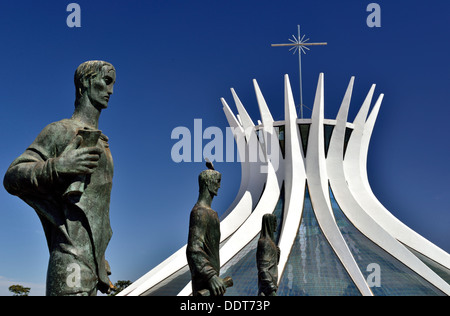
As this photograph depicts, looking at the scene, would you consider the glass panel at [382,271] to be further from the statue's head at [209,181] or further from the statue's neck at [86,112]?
the statue's neck at [86,112]

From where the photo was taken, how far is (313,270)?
17.2 metres

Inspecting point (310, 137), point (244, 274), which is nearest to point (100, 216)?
point (244, 274)

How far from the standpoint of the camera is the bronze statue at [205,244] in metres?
4.74

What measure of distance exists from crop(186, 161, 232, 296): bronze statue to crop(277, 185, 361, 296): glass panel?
11.2 metres

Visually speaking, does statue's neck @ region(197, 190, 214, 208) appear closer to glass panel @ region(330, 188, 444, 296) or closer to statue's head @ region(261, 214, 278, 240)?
statue's head @ region(261, 214, 278, 240)

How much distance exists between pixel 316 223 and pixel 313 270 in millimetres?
3725

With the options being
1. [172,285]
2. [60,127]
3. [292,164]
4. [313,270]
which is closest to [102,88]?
[60,127]

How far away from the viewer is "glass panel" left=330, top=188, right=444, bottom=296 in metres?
16.1

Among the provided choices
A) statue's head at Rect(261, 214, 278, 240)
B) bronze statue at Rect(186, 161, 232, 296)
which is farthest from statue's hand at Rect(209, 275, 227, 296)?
statue's head at Rect(261, 214, 278, 240)

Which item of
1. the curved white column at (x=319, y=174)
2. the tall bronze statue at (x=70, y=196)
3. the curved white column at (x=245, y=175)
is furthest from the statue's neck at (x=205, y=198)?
the curved white column at (x=245, y=175)

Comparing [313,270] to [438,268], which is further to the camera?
[438,268]

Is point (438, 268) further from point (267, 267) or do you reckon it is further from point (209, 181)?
point (209, 181)

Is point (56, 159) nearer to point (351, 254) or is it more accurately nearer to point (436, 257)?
point (351, 254)

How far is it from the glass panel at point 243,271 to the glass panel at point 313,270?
1029 millimetres
